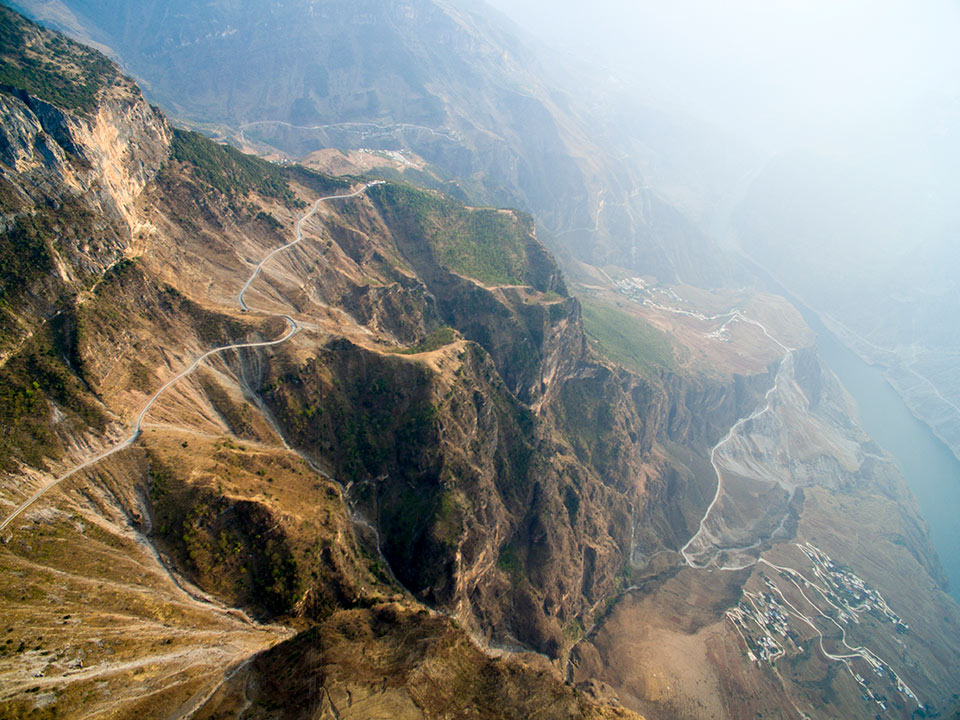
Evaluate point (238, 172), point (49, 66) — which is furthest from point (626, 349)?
point (49, 66)

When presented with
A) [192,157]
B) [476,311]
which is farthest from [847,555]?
[192,157]

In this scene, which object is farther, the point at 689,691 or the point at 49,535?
the point at 689,691

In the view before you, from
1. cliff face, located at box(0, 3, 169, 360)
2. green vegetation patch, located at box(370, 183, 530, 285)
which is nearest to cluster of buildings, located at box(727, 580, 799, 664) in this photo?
green vegetation patch, located at box(370, 183, 530, 285)

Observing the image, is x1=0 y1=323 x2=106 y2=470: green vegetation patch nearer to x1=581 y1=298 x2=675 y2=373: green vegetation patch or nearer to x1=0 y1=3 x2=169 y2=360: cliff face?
x1=0 y1=3 x2=169 y2=360: cliff face

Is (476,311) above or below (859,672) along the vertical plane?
above

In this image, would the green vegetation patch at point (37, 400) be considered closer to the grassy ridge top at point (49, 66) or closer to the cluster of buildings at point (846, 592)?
the grassy ridge top at point (49, 66)

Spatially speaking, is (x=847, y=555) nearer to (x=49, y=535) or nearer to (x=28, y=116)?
(x=49, y=535)
